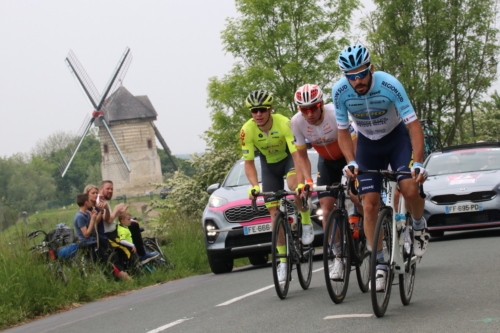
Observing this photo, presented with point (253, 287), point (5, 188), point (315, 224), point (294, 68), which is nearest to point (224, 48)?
point (294, 68)

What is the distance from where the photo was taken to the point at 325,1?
30.3m

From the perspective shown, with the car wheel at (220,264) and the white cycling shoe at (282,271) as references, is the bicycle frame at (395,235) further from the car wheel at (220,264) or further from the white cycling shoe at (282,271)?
the car wheel at (220,264)

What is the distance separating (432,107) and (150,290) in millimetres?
30762

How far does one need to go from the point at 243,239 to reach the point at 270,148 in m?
3.62

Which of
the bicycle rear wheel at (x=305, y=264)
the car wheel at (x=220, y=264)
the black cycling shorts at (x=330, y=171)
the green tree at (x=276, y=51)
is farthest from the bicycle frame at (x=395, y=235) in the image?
the green tree at (x=276, y=51)

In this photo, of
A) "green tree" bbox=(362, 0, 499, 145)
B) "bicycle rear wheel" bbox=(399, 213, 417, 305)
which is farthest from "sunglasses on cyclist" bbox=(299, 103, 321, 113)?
"green tree" bbox=(362, 0, 499, 145)

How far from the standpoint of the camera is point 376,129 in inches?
269

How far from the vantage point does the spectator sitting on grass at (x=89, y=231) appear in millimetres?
11961

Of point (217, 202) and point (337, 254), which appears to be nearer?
point (337, 254)

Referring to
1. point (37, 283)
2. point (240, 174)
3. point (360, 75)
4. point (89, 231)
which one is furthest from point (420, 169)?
point (240, 174)

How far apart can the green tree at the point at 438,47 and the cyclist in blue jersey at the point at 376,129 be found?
31.4 metres

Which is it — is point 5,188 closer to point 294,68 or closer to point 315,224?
point 294,68

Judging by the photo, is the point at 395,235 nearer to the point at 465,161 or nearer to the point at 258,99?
the point at 258,99

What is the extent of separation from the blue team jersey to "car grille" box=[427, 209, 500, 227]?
6591mm
